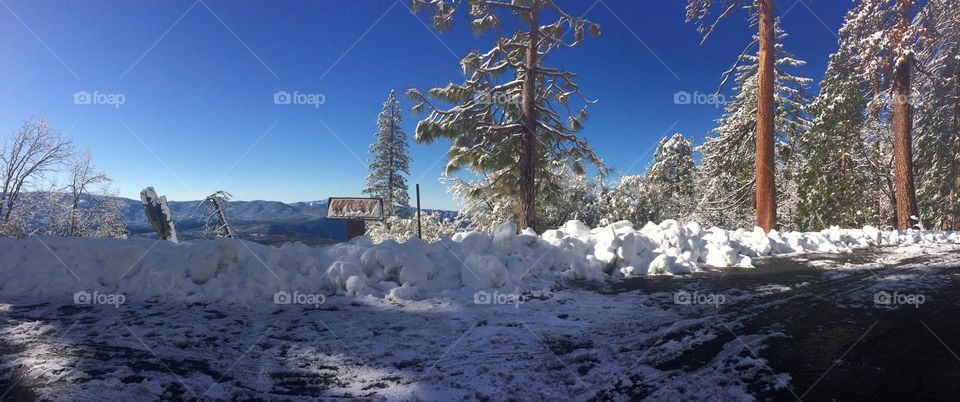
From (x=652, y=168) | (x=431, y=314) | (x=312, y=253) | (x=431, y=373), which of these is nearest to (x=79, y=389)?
(x=431, y=373)

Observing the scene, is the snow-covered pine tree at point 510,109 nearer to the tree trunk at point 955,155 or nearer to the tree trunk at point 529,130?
the tree trunk at point 529,130

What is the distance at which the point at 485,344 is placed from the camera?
9.51 ft

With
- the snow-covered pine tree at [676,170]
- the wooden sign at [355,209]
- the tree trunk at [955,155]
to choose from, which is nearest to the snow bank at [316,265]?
the wooden sign at [355,209]

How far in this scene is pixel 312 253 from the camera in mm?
5227

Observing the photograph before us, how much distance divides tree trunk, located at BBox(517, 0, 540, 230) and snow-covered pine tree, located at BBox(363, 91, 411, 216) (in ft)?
78.8

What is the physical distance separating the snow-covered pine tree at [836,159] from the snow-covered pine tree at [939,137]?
7.70 ft

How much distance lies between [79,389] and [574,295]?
379cm

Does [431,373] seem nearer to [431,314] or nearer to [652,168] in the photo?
[431,314]

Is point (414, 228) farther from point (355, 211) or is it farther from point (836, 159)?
point (836, 159)

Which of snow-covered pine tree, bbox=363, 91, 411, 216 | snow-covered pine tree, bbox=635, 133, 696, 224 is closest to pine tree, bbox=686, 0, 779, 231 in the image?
snow-covered pine tree, bbox=635, 133, 696, 224

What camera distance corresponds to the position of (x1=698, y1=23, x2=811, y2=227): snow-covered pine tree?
19.4 m

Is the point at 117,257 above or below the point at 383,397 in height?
above

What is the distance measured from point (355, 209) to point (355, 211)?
6cm

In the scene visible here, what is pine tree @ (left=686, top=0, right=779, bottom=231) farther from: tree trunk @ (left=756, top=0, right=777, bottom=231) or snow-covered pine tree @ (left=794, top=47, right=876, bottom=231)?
snow-covered pine tree @ (left=794, top=47, right=876, bottom=231)
